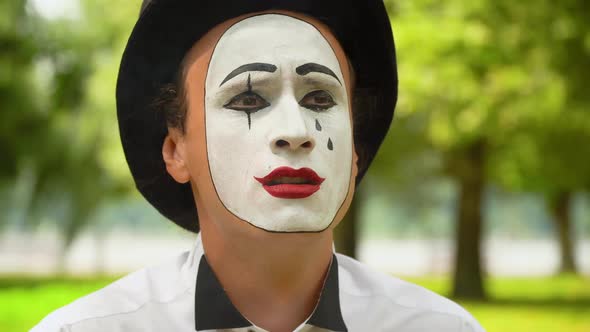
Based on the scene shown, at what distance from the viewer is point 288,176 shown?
2.78 metres

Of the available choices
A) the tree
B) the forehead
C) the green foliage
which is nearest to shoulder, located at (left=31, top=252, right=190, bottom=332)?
the forehead

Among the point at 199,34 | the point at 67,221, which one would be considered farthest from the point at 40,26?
the point at 199,34

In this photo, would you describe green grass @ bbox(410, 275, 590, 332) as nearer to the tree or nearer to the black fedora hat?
the tree

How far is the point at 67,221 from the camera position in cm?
3194

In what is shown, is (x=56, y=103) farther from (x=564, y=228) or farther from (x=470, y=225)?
(x=564, y=228)

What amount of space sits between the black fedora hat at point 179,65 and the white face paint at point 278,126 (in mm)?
86

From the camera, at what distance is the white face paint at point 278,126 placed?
9.15ft

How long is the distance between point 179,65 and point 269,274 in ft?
2.47

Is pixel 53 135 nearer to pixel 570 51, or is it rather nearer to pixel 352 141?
pixel 570 51

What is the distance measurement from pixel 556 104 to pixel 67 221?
22508 millimetres

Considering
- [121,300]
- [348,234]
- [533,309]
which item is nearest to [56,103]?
[348,234]

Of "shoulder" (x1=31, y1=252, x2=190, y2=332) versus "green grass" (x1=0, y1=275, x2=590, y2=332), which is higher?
"shoulder" (x1=31, y1=252, x2=190, y2=332)

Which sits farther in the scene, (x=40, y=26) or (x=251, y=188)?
(x=40, y=26)

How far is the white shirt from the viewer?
9.58ft
